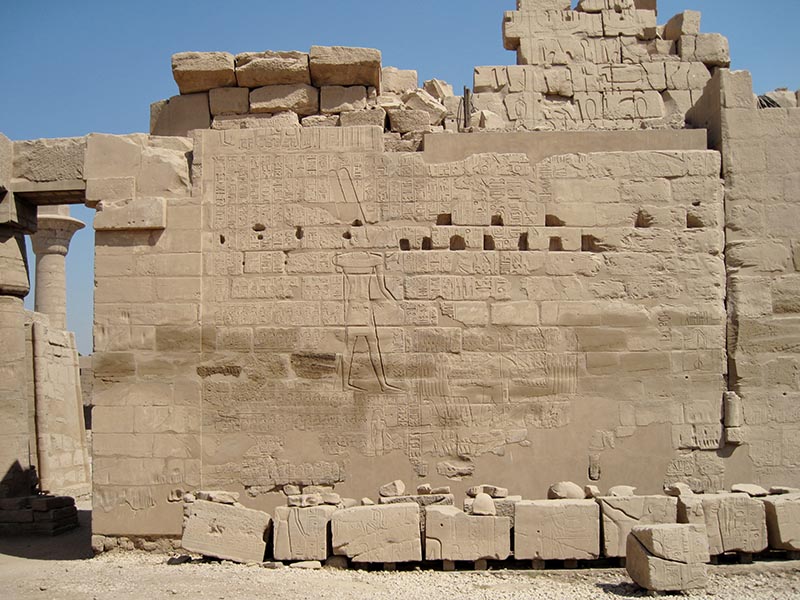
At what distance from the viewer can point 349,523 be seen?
21.6 ft

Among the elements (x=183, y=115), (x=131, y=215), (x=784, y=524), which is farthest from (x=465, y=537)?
(x=183, y=115)

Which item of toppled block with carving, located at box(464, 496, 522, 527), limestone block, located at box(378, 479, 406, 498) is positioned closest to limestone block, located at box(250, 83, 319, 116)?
limestone block, located at box(378, 479, 406, 498)

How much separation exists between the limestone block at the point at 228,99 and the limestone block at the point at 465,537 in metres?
Result: 4.38

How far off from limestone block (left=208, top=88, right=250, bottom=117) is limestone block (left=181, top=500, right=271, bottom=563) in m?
3.89

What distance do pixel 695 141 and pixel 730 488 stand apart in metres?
2.94

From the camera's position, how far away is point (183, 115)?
8891 millimetres

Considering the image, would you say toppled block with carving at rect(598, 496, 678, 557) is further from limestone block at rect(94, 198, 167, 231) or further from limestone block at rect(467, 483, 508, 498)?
limestone block at rect(94, 198, 167, 231)

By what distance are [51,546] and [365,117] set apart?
4851mm

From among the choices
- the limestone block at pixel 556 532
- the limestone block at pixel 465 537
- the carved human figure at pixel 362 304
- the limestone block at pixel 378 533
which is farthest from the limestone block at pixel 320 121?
the limestone block at pixel 556 532

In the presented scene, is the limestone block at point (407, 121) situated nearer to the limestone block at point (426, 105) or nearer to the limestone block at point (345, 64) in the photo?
the limestone block at point (426, 105)

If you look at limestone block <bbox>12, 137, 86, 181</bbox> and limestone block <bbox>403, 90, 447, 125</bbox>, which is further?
limestone block <bbox>12, 137, 86, 181</bbox>

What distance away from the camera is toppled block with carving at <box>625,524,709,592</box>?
580 centimetres

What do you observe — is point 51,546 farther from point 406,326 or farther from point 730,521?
point 730,521

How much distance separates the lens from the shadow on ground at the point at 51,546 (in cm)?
790
